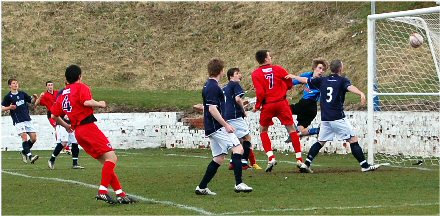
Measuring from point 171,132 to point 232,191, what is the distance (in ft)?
47.7

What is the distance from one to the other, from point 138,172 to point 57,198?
4.70 m

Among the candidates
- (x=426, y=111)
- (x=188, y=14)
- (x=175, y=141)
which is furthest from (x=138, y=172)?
(x=188, y=14)

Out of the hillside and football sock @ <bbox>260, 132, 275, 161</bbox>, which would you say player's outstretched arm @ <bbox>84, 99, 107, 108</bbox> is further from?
the hillside

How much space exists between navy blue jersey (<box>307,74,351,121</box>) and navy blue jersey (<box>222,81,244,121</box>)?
49.9 inches

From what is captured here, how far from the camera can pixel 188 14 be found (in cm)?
4234

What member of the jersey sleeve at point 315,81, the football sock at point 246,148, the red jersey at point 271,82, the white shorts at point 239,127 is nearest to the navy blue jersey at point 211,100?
the jersey sleeve at point 315,81

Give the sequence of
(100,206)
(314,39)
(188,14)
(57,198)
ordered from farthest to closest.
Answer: (188,14) < (314,39) < (57,198) < (100,206)

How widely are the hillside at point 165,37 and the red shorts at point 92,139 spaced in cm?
2195

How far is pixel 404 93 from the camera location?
17953mm

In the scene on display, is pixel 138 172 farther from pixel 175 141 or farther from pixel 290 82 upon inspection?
pixel 175 141

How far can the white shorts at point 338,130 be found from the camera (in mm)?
15719

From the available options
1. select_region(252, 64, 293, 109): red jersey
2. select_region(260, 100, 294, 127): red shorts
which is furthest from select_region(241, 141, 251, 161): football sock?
select_region(252, 64, 293, 109): red jersey

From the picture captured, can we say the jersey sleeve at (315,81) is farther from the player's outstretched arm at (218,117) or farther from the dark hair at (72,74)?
the dark hair at (72,74)

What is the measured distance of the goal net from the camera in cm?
Result: 1783
